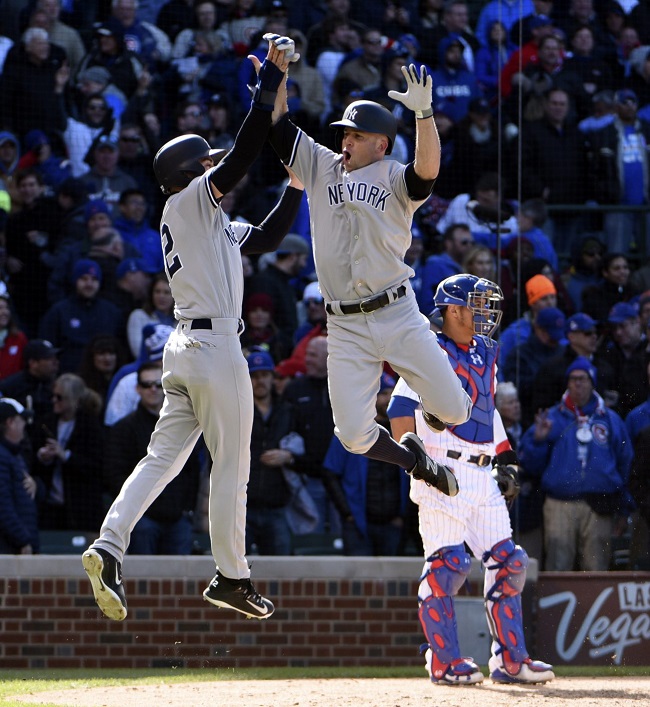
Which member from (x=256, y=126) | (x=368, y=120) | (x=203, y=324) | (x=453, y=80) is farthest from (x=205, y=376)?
(x=453, y=80)

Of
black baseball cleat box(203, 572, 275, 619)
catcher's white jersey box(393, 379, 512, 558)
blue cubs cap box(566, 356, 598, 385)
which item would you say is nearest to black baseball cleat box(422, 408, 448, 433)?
catcher's white jersey box(393, 379, 512, 558)

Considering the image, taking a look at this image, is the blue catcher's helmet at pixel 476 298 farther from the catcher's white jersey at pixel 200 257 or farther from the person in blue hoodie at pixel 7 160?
the person in blue hoodie at pixel 7 160

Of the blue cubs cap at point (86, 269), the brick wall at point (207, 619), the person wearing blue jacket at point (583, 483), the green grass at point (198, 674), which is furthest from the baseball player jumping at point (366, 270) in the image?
the blue cubs cap at point (86, 269)

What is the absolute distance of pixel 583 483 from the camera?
8.30m

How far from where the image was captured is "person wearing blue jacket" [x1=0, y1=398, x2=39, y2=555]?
8.13 metres

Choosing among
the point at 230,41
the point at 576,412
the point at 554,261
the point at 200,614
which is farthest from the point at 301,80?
the point at 200,614

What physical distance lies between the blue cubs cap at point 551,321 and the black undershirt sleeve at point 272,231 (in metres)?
3.45

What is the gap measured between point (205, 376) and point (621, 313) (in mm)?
4507

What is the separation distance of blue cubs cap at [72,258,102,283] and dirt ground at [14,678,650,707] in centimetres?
318

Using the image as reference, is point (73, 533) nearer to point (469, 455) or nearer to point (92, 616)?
point (92, 616)

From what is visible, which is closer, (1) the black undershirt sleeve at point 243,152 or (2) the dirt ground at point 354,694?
(1) the black undershirt sleeve at point 243,152

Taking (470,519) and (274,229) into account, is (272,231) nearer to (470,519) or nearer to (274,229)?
(274,229)

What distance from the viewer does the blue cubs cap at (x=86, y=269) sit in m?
9.34

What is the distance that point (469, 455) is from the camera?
6941mm
